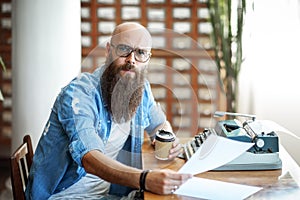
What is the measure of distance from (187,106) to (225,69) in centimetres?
165

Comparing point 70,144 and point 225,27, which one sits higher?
point 225,27

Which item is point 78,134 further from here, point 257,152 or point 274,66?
point 274,66

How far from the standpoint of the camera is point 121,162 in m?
1.79

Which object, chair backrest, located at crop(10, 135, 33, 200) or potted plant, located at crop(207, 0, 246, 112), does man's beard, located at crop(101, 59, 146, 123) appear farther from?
potted plant, located at crop(207, 0, 246, 112)

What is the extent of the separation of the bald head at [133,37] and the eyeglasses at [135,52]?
1 cm

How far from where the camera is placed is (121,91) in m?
1.82

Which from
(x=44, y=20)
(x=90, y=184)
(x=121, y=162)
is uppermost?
(x=44, y=20)

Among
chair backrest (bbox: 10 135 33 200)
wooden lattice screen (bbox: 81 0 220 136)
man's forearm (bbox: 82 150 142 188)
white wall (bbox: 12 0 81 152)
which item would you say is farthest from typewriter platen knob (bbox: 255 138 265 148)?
white wall (bbox: 12 0 81 152)

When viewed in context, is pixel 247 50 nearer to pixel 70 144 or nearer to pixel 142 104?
pixel 142 104

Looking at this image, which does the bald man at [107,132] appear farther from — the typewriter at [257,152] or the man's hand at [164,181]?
the typewriter at [257,152]

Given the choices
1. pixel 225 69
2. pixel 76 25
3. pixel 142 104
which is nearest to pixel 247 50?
pixel 225 69

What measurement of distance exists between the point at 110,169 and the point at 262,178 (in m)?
0.50

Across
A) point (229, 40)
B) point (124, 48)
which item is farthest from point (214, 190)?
point (229, 40)

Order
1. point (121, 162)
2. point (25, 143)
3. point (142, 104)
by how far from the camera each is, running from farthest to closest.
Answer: point (25, 143), point (142, 104), point (121, 162)
